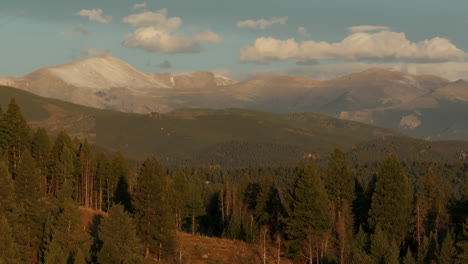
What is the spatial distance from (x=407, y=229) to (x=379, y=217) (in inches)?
213

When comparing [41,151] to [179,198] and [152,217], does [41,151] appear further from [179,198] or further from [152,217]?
[152,217]

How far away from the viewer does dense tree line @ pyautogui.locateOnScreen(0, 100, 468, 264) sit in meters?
73.2

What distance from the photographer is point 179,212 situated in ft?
372

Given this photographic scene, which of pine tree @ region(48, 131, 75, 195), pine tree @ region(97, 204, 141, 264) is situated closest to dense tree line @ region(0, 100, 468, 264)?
pine tree @ region(97, 204, 141, 264)

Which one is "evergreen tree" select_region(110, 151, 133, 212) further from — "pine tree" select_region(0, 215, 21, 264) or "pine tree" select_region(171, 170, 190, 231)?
"pine tree" select_region(0, 215, 21, 264)

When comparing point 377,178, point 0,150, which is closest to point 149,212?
point 0,150

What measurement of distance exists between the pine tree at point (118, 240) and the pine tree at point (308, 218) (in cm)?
2444

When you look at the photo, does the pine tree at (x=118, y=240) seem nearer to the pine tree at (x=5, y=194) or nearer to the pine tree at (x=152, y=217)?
the pine tree at (x=152, y=217)

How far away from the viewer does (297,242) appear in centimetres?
8544

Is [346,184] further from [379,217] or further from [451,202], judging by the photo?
[451,202]

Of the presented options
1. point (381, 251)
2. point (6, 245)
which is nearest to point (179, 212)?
point (381, 251)

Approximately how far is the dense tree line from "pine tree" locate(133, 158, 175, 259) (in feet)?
0.45

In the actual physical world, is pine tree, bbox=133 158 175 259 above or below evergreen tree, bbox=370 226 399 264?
above

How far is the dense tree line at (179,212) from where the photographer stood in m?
73.2
